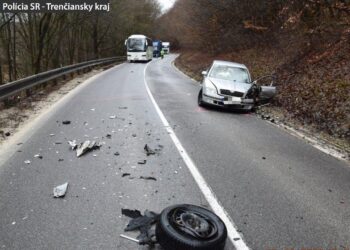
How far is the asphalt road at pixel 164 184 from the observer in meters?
4.45

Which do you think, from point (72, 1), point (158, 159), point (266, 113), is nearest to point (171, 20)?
point (72, 1)

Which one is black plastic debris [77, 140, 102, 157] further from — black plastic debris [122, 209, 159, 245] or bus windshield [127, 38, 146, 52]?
bus windshield [127, 38, 146, 52]

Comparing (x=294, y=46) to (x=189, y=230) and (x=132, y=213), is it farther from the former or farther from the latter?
(x=189, y=230)

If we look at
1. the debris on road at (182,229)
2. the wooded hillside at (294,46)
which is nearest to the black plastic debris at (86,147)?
the debris on road at (182,229)

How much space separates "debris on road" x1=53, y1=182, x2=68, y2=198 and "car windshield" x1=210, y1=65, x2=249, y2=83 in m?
9.54

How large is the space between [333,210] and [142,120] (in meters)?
6.51

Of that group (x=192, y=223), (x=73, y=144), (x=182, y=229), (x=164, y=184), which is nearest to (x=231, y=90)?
(x=73, y=144)

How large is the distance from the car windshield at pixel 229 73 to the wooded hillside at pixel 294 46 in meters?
1.62

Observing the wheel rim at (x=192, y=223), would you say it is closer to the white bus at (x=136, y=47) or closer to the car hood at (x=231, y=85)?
the car hood at (x=231, y=85)

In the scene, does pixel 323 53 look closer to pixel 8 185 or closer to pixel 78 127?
pixel 78 127

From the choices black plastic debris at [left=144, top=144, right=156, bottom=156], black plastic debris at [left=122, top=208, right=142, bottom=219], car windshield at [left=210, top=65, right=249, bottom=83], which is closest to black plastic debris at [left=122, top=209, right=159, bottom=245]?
black plastic debris at [left=122, top=208, right=142, bottom=219]

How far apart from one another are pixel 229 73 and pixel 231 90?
1651 millimetres

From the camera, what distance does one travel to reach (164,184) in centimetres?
598

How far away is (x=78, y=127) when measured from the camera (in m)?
9.66
